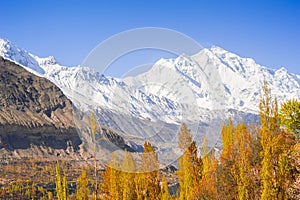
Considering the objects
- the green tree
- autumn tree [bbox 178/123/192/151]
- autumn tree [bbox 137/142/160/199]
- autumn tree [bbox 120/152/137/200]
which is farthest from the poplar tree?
the green tree

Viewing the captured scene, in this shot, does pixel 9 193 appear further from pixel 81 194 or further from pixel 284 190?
pixel 284 190

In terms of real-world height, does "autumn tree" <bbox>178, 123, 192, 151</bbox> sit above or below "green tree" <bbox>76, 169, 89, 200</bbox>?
above

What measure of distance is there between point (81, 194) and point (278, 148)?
31.3 meters

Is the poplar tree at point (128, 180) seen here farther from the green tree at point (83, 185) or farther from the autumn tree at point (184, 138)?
the green tree at point (83, 185)

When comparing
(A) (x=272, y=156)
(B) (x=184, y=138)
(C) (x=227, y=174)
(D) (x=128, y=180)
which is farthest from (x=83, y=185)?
(A) (x=272, y=156)

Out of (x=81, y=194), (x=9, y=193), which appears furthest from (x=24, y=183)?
(x=81, y=194)

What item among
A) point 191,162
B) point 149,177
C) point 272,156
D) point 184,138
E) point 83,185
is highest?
point 184,138

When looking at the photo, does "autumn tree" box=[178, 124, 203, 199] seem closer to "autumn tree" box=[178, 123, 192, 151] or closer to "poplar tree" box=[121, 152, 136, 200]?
"autumn tree" box=[178, 123, 192, 151]

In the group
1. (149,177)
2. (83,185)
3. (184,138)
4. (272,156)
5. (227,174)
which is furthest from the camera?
(83,185)

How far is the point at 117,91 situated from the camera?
39938mm

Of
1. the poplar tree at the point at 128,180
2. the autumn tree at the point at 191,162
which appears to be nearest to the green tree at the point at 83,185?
the poplar tree at the point at 128,180

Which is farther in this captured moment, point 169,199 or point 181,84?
point 169,199

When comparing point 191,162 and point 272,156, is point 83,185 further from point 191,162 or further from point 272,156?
point 272,156

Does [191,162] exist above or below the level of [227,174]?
above
